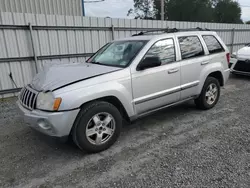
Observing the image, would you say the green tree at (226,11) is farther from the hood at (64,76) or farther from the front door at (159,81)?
the hood at (64,76)

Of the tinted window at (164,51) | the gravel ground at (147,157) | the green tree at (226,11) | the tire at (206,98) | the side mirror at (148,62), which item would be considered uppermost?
the green tree at (226,11)

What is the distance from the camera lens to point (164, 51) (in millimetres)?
3580

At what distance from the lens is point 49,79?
2.92m

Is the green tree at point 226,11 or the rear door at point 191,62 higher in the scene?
the green tree at point 226,11

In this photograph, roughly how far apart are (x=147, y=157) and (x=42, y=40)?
17.0 feet

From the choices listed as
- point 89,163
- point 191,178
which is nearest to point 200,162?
point 191,178

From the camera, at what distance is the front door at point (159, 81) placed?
3201 mm

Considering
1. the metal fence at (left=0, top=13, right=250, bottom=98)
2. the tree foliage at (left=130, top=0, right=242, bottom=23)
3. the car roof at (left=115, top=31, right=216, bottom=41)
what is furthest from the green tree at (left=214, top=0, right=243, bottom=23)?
the car roof at (left=115, top=31, right=216, bottom=41)

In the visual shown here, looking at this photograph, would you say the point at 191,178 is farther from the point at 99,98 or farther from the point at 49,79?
the point at 49,79

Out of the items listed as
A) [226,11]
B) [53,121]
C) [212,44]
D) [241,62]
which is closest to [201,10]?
[226,11]

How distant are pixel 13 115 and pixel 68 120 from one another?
8.92ft

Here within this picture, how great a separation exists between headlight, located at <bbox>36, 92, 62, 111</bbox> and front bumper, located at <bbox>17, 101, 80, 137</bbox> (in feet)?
0.22

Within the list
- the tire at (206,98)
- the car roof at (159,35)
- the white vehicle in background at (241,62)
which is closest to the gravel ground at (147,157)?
the tire at (206,98)

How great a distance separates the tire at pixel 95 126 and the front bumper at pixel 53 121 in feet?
0.36
